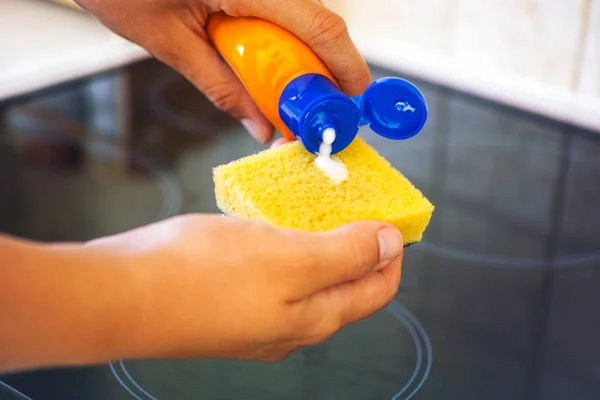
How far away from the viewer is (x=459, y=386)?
24.1 inches

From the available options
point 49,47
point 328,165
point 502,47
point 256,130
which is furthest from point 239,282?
point 49,47

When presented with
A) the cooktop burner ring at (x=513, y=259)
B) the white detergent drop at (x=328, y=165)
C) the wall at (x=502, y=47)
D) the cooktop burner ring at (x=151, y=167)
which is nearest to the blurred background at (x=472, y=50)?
the wall at (x=502, y=47)

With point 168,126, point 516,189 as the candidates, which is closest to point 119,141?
point 168,126

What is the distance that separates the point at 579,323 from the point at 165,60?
1.59 feet

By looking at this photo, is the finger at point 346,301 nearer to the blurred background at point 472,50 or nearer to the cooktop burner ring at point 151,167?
the cooktop burner ring at point 151,167

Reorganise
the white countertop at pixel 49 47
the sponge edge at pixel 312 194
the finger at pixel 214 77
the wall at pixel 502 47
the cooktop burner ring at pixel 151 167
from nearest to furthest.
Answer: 1. the sponge edge at pixel 312 194
2. the finger at pixel 214 77
3. the cooktop burner ring at pixel 151 167
4. the wall at pixel 502 47
5. the white countertop at pixel 49 47

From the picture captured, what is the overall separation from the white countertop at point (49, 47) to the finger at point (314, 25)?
1.78 ft

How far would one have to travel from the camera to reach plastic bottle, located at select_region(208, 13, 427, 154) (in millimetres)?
569

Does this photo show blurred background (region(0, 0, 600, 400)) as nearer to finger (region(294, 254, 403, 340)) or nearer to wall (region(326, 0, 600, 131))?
wall (region(326, 0, 600, 131))

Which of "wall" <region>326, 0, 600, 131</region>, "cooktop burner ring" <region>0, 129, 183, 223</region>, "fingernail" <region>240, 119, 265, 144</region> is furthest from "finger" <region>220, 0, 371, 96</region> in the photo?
"wall" <region>326, 0, 600, 131</region>

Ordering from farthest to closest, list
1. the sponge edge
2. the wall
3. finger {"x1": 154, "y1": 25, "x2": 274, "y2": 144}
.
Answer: the wall, finger {"x1": 154, "y1": 25, "x2": 274, "y2": 144}, the sponge edge

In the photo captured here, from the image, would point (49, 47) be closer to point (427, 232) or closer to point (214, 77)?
point (214, 77)

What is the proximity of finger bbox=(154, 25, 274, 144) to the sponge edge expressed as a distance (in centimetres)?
15

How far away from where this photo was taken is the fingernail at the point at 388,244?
0.51m
